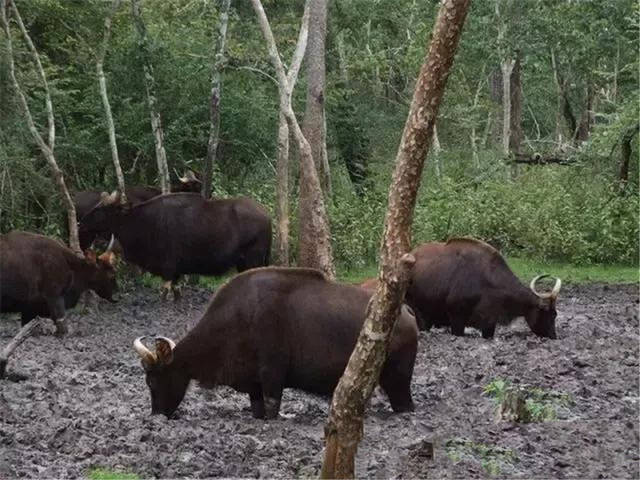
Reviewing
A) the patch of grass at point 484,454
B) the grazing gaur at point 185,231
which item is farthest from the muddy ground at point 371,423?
the grazing gaur at point 185,231

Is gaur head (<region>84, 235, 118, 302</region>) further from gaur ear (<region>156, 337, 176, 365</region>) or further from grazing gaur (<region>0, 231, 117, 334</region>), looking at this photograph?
gaur ear (<region>156, 337, 176, 365</region>)

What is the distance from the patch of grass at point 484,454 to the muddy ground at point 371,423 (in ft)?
0.05

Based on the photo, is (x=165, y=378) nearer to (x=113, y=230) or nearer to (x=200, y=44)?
(x=113, y=230)

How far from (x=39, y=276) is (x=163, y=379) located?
239 inches

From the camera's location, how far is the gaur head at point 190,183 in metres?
21.8

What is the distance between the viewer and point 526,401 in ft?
32.5

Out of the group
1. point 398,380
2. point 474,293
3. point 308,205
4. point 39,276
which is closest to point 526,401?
point 398,380

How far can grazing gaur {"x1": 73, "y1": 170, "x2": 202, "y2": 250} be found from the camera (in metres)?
20.2

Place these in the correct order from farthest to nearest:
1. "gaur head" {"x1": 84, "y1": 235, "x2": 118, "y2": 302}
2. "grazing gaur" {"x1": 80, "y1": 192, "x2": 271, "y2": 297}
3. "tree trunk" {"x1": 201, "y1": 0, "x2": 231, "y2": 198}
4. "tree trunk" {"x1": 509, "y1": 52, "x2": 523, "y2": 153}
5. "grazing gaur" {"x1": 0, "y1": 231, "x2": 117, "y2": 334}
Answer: "tree trunk" {"x1": 509, "y1": 52, "x2": 523, "y2": 153}
"grazing gaur" {"x1": 80, "y1": 192, "x2": 271, "y2": 297}
"tree trunk" {"x1": 201, "y1": 0, "x2": 231, "y2": 198}
"gaur head" {"x1": 84, "y1": 235, "x2": 118, "y2": 302}
"grazing gaur" {"x1": 0, "y1": 231, "x2": 117, "y2": 334}

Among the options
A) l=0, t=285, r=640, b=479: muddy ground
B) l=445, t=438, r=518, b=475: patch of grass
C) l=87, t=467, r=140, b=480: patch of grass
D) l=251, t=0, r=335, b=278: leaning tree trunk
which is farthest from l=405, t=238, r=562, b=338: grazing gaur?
l=87, t=467, r=140, b=480: patch of grass

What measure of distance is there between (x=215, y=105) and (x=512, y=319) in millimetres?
6500

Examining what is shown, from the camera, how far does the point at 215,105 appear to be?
1944 centimetres

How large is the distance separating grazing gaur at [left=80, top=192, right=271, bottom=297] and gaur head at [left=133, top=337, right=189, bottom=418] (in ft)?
30.6

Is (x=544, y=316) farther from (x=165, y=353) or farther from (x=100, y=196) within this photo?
(x=100, y=196)
